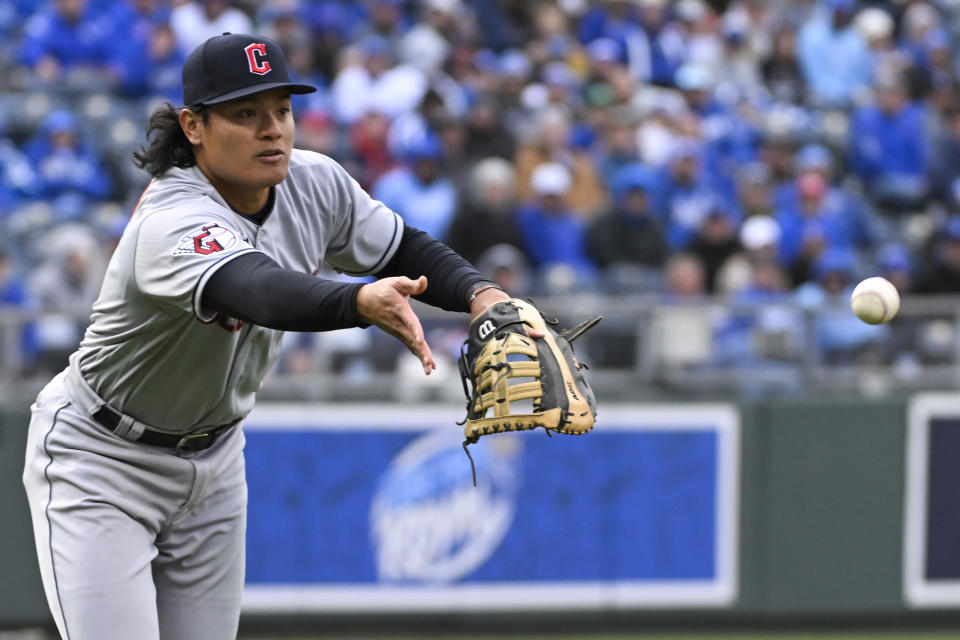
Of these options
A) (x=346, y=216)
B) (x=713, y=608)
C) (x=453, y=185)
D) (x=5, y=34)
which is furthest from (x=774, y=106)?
(x=346, y=216)

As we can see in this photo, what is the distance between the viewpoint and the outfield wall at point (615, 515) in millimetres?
8234

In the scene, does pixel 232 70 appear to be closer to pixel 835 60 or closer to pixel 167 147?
pixel 167 147

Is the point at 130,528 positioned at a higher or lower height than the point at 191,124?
lower

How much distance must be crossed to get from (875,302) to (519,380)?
169cm

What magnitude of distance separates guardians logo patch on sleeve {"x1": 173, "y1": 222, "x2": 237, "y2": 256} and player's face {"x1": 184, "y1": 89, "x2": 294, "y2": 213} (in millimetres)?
311

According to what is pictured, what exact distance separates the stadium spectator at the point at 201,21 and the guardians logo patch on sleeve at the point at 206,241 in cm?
778

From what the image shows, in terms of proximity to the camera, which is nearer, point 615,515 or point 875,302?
point 875,302

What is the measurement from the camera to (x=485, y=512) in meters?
8.37

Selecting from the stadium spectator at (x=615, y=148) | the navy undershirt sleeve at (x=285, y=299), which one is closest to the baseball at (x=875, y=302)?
the navy undershirt sleeve at (x=285, y=299)

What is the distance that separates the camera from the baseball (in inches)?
184

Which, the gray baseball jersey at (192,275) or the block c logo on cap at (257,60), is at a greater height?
the block c logo on cap at (257,60)

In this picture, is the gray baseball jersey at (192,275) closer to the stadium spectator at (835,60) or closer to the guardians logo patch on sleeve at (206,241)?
the guardians logo patch on sleeve at (206,241)

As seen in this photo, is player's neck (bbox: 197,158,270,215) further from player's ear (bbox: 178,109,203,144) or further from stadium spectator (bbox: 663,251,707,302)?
stadium spectator (bbox: 663,251,707,302)

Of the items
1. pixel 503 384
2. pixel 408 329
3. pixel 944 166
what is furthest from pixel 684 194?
pixel 408 329
